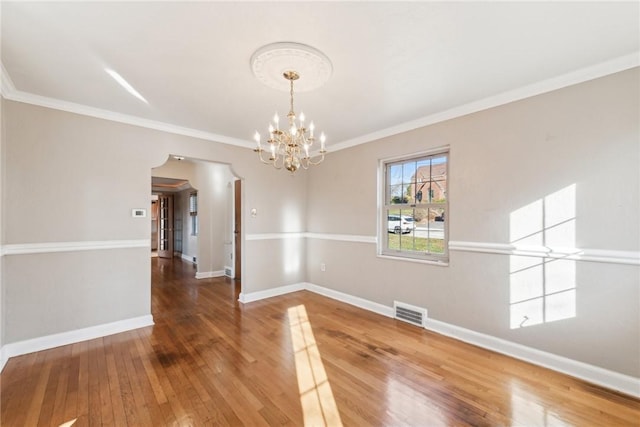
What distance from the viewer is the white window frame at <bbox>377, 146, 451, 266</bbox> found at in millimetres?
3182

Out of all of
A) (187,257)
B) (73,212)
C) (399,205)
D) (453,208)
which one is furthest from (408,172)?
(187,257)

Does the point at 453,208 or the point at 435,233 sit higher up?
the point at 453,208

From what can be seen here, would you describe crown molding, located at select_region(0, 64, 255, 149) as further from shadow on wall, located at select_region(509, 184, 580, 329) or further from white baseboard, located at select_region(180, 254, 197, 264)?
white baseboard, located at select_region(180, 254, 197, 264)

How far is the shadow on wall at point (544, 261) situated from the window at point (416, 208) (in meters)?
0.76

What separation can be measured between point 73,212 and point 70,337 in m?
1.35

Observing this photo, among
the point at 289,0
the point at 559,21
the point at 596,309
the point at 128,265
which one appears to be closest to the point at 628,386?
the point at 596,309

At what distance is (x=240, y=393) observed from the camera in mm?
2027

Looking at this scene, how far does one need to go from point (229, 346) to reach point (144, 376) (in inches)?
29.8

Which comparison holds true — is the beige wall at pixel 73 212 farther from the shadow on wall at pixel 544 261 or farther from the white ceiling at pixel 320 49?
the shadow on wall at pixel 544 261

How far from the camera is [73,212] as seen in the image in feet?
9.53

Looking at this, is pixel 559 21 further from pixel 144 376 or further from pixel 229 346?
pixel 144 376

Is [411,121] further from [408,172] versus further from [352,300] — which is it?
[352,300]

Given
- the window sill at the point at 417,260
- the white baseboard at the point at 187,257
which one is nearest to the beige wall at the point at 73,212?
the window sill at the point at 417,260

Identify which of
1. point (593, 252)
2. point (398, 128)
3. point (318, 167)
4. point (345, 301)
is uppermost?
point (398, 128)
